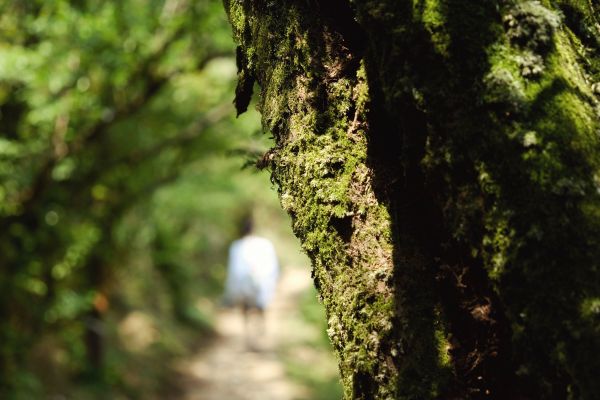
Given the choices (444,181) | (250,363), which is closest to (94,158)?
(250,363)

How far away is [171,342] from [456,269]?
38.5ft

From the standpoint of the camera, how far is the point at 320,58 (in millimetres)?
1368

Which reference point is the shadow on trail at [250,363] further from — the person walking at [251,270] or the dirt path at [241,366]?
the person walking at [251,270]

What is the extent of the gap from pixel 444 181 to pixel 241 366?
37.2 ft

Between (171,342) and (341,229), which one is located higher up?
(171,342)

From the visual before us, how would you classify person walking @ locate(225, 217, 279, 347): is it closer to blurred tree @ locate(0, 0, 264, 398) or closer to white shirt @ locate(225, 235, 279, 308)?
white shirt @ locate(225, 235, 279, 308)

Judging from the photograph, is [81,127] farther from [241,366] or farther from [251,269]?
[241,366]

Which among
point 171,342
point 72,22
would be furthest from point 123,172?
point 171,342

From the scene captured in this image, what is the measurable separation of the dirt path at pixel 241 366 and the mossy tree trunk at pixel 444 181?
30.8 ft

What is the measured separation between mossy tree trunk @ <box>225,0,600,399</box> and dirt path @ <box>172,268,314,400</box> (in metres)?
9.38

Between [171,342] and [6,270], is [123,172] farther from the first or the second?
[171,342]

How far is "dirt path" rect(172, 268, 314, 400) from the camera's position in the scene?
10227mm

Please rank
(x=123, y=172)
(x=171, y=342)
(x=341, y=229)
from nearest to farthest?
1. (x=341, y=229)
2. (x=123, y=172)
3. (x=171, y=342)

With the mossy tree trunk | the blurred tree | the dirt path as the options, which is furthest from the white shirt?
the mossy tree trunk
